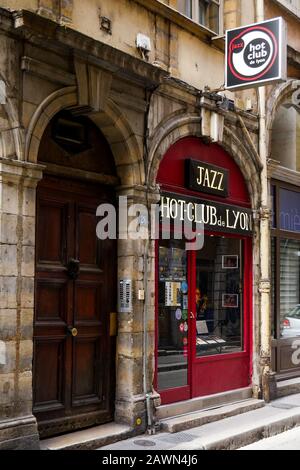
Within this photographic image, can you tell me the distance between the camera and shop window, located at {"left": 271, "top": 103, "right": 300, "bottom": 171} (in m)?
11.3

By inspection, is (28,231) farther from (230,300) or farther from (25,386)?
(230,300)

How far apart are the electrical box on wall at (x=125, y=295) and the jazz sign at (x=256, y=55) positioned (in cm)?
300

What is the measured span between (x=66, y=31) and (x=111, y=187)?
6.37 feet

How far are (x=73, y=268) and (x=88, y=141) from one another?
144 centimetres

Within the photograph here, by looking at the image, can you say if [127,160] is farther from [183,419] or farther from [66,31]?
[183,419]

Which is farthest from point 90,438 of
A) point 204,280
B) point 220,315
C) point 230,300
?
point 230,300

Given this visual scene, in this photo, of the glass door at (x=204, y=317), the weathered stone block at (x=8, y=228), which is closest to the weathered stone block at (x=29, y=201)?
the weathered stone block at (x=8, y=228)

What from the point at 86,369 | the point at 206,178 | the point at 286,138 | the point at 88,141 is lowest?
the point at 86,369

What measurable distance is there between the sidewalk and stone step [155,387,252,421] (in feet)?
1.02

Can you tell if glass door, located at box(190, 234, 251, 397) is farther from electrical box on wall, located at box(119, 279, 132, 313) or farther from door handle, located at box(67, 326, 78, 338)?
door handle, located at box(67, 326, 78, 338)

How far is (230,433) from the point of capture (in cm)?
736

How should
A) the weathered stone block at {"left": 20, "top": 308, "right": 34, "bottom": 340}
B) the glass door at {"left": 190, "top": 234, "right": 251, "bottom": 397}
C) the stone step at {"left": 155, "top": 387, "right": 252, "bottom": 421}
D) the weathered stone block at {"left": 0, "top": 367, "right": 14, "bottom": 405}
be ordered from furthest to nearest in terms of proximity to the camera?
1. the glass door at {"left": 190, "top": 234, "right": 251, "bottom": 397}
2. the stone step at {"left": 155, "top": 387, "right": 252, "bottom": 421}
3. the weathered stone block at {"left": 20, "top": 308, "right": 34, "bottom": 340}
4. the weathered stone block at {"left": 0, "top": 367, "right": 14, "bottom": 405}

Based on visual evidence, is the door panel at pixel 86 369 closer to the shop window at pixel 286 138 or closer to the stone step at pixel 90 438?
the stone step at pixel 90 438

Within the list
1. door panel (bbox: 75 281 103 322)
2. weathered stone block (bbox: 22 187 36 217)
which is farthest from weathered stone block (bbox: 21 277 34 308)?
door panel (bbox: 75 281 103 322)
